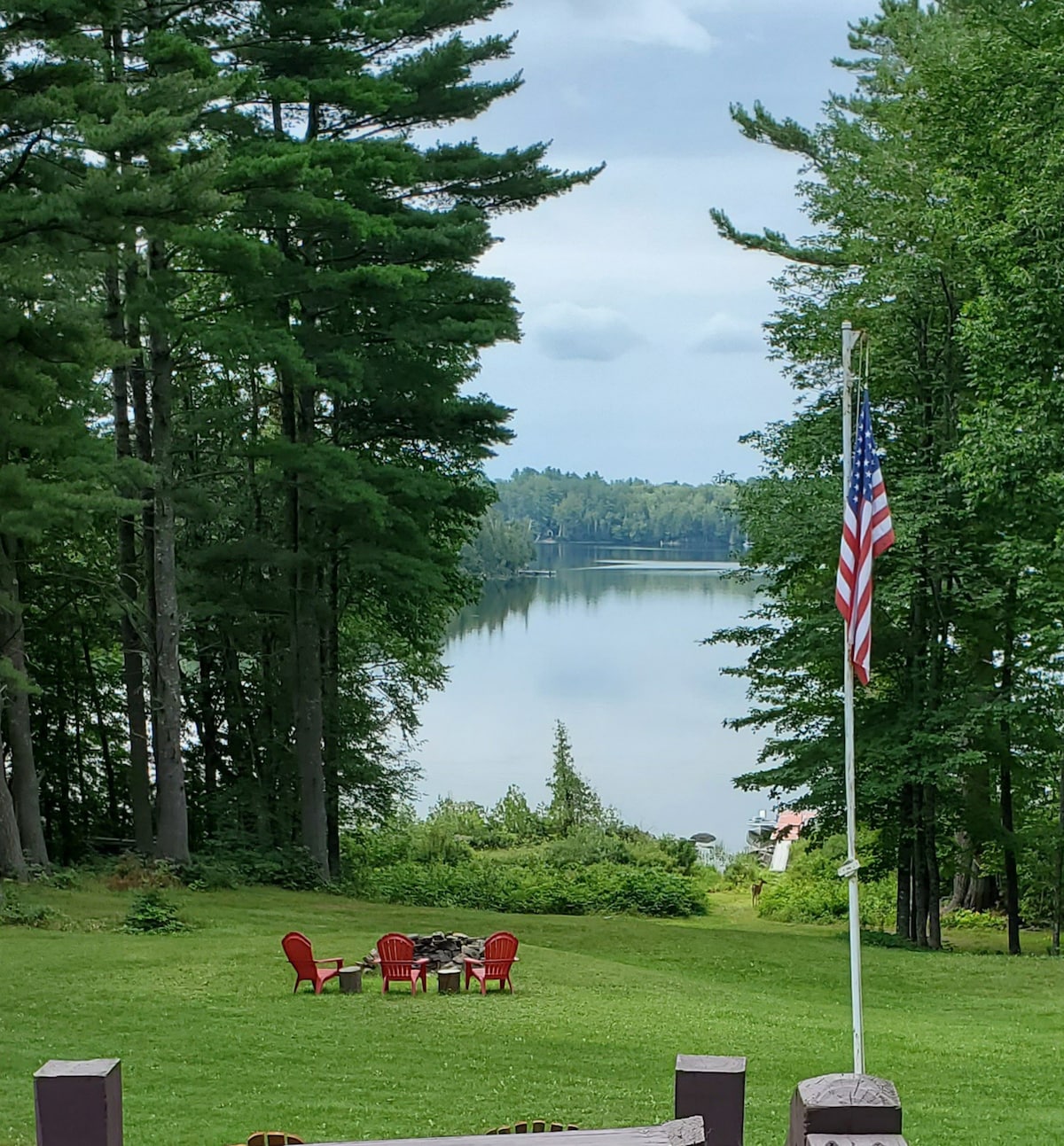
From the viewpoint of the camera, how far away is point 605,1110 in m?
8.91

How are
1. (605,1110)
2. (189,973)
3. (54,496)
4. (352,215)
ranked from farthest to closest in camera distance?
(352,215) → (54,496) → (189,973) → (605,1110)

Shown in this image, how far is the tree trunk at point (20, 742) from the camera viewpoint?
20812mm

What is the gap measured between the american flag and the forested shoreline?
29.1 ft

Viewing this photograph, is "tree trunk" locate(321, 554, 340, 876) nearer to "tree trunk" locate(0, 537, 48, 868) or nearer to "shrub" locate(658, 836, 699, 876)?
"tree trunk" locate(0, 537, 48, 868)

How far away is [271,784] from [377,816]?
2902 millimetres

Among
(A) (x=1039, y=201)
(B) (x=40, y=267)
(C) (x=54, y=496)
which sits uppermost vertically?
(A) (x=1039, y=201)

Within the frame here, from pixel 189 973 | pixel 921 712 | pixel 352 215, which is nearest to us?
pixel 189 973

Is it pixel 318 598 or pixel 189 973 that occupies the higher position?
pixel 318 598

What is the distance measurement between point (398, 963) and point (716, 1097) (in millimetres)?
10595

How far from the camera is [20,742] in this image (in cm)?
2122

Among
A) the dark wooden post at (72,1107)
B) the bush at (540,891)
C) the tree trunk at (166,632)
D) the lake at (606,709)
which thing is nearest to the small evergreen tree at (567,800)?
the lake at (606,709)

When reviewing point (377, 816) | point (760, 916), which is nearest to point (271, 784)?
point (377, 816)

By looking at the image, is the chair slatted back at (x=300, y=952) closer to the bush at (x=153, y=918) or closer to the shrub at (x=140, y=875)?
the bush at (x=153, y=918)

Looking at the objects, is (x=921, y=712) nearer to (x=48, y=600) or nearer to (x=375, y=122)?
(x=375, y=122)
